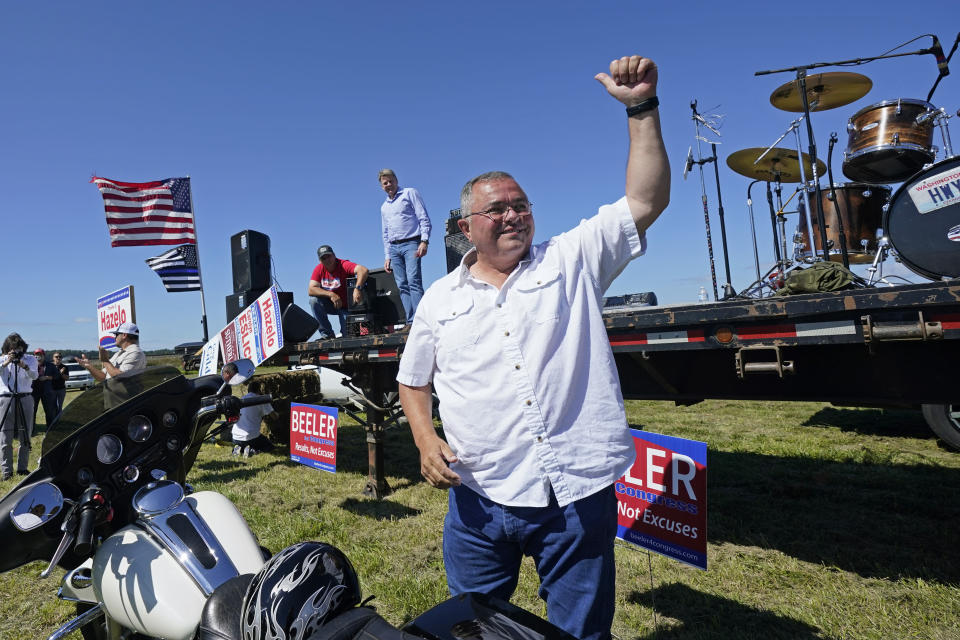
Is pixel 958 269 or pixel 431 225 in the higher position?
pixel 431 225

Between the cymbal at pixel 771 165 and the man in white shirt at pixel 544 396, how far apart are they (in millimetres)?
7431

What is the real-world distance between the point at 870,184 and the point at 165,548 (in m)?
Answer: 7.95

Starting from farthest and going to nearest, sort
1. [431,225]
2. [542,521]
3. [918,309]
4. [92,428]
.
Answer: [431,225], [918,309], [92,428], [542,521]

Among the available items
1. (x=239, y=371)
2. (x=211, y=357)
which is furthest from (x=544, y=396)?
(x=211, y=357)

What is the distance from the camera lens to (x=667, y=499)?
251 centimetres

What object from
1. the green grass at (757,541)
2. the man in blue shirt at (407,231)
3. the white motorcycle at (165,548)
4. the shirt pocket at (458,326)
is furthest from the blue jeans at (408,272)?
the shirt pocket at (458,326)

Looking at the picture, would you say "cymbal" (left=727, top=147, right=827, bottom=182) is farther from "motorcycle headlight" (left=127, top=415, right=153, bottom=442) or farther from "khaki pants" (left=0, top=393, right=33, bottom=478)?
"khaki pants" (left=0, top=393, right=33, bottom=478)

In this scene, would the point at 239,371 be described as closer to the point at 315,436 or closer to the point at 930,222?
the point at 315,436

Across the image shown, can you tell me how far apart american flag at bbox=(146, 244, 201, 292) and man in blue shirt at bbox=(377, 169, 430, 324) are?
644 cm

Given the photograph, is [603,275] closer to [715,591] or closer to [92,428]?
[92,428]

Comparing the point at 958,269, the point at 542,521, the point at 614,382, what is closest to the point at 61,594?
the point at 542,521

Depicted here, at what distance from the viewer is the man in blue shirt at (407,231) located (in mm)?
6012

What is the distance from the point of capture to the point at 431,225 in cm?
607

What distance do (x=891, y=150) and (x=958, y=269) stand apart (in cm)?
355
